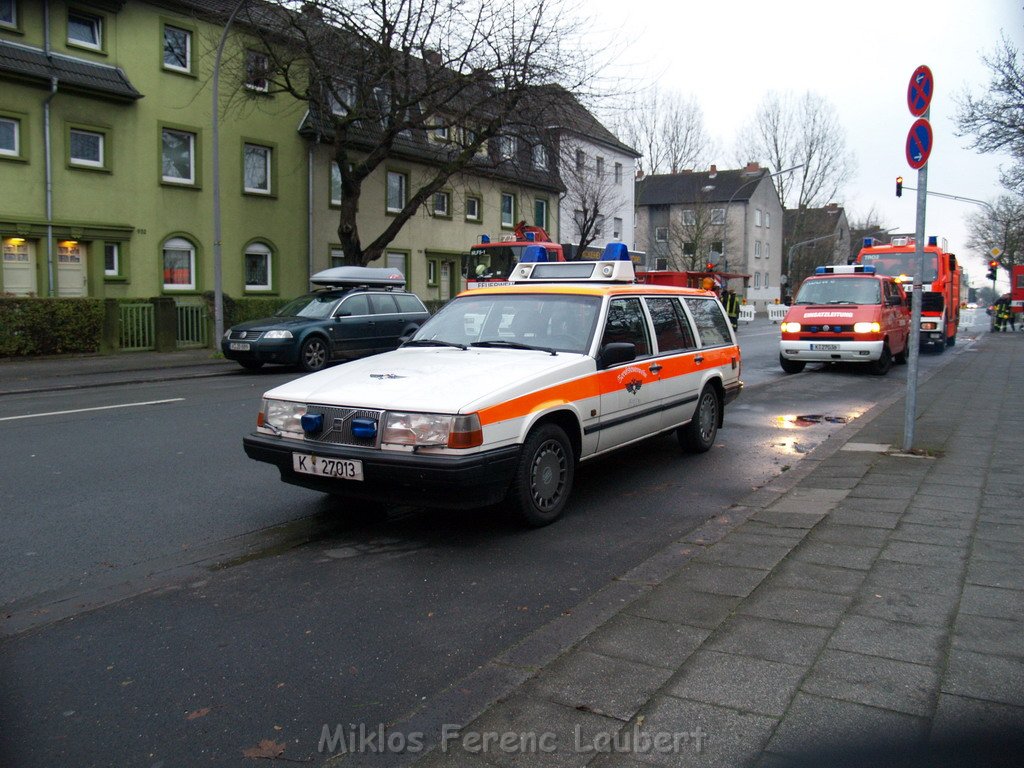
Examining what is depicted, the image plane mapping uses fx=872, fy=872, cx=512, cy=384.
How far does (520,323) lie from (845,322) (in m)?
11.9

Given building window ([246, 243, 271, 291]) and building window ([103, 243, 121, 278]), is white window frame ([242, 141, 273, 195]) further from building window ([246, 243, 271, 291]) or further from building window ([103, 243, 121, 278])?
building window ([103, 243, 121, 278])

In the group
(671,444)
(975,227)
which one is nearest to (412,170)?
(671,444)

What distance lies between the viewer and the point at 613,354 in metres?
6.36

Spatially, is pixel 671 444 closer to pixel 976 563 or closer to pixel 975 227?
pixel 976 563

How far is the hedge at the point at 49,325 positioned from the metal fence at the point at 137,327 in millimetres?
→ 854

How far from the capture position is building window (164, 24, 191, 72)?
24.6m

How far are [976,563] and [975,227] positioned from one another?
79.3 metres

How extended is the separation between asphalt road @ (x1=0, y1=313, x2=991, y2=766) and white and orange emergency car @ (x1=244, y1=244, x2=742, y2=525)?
0.45 meters

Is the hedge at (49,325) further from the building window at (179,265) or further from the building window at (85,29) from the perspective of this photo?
the building window at (85,29)

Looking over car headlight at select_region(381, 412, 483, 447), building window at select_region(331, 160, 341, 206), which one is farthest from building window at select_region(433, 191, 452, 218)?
car headlight at select_region(381, 412, 483, 447)

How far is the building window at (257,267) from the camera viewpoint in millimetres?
27402

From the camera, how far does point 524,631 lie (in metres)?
4.10

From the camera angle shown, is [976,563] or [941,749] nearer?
[941,749]

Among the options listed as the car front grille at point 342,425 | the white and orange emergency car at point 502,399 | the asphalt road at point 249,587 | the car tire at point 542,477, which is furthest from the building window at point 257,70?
the car tire at point 542,477
